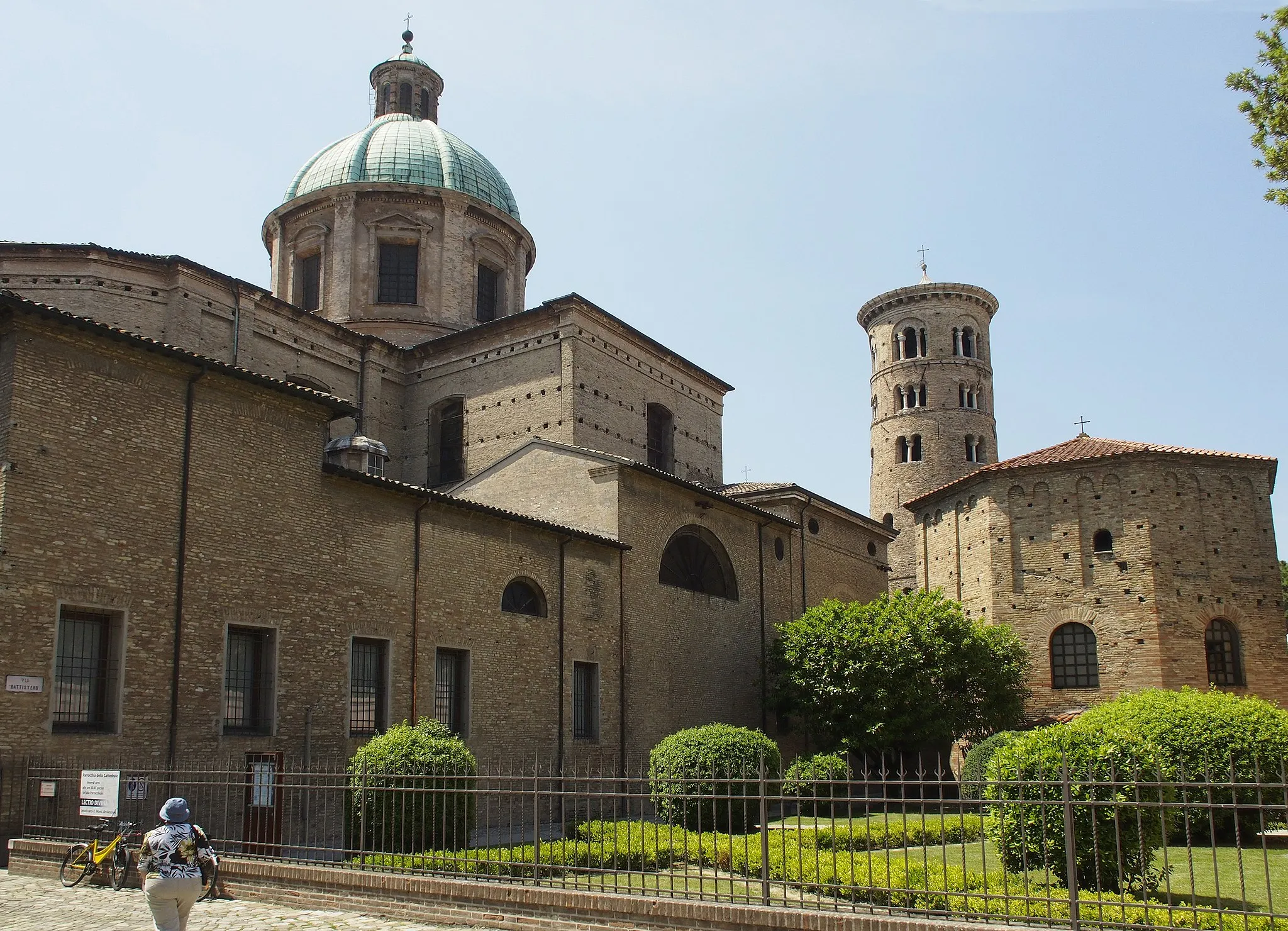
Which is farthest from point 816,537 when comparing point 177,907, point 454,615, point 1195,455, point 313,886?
point 177,907

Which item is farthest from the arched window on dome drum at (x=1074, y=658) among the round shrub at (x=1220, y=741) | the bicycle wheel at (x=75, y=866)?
the bicycle wheel at (x=75, y=866)

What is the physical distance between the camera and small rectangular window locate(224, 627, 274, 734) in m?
15.1

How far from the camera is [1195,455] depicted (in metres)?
28.5

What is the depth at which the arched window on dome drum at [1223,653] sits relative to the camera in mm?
27484

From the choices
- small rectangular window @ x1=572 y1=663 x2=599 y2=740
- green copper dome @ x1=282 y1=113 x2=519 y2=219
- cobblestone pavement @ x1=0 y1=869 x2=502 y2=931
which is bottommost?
cobblestone pavement @ x1=0 y1=869 x2=502 y2=931

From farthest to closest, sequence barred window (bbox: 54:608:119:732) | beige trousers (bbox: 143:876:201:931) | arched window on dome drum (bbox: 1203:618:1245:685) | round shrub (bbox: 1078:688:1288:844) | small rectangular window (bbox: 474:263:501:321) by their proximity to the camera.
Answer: small rectangular window (bbox: 474:263:501:321) < arched window on dome drum (bbox: 1203:618:1245:685) < round shrub (bbox: 1078:688:1288:844) < barred window (bbox: 54:608:119:732) < beige trousers (bbox: 143:876:201:931)

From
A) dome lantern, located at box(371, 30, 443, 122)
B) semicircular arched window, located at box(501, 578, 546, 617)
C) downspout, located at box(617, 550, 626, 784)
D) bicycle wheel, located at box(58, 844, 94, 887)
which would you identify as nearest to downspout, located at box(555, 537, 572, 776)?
semicircular arched window, located at box(501, 578, 546, 617)

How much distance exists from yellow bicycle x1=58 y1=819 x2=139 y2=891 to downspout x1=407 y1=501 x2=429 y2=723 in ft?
19.0

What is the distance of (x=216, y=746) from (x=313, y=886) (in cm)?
450

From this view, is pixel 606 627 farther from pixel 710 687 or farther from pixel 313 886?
pixel 313 886

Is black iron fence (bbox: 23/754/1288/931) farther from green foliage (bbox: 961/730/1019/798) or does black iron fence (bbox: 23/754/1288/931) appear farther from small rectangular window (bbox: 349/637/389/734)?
green foliage (bbox: 961/730/1019/798)

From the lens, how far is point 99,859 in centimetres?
1149

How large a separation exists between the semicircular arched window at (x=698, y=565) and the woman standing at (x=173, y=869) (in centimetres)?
1598

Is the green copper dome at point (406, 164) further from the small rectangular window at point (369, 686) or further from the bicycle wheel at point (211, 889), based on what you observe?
the bicycle wheel at point (211, 889)
